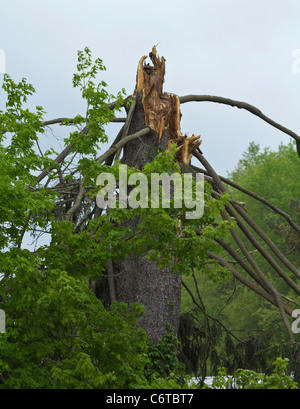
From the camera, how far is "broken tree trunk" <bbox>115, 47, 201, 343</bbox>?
1352 cm

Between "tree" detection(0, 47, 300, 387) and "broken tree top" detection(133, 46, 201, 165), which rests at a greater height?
"broken tree top" detection(133, 46, 201, 165)

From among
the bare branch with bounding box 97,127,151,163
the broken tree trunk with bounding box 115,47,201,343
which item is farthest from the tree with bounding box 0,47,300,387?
the broken tree trunk with bounding box 115,47,201,343

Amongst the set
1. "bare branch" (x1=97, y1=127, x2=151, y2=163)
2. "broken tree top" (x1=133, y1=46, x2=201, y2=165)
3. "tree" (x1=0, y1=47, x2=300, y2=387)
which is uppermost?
"broken tree top" (x1=133, y1=46, x2=201, y2=165)

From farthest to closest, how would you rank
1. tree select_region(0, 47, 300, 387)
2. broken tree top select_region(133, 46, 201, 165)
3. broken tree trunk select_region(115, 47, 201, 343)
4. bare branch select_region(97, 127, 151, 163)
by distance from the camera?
broken tree top select_region(133, 46, 201, 165), broken tree trunk select_region(115, 47, 201, 343), bare branch select_region(97, 127, 151, 163), tree select_region(0, 47, 300, 387)

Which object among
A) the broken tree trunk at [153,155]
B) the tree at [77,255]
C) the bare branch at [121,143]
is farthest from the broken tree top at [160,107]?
the tree at [77,255]

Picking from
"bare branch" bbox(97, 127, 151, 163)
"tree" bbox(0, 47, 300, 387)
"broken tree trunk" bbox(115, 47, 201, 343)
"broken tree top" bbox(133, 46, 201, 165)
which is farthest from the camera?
"broken tree top" bbox(133, 46, 201, 165)

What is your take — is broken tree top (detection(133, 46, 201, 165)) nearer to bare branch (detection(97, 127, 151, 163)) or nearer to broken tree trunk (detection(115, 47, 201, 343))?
broken tree trunk (detection(115, 47, 201, 343))

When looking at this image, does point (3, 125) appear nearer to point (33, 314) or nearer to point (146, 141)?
point (33, 314)

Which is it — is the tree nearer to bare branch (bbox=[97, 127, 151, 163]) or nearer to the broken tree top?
bare branch (bbox=[97, 127, 151, 163])

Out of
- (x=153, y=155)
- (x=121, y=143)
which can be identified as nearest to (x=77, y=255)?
(x=121, y=143)

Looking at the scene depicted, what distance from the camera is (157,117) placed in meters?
15.2

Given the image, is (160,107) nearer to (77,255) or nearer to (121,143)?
(121,143)

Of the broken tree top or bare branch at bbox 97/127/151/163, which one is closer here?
bare branch at bbox 97/127/151/163

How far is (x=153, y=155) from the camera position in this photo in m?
14.8
